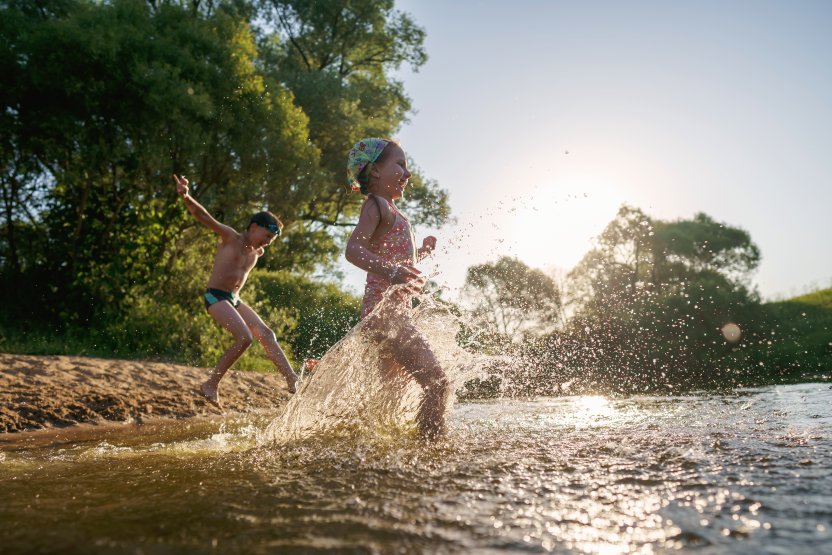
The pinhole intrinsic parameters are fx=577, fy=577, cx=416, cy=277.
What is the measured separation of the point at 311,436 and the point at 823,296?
2330cm

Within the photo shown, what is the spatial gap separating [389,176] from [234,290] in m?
2.85

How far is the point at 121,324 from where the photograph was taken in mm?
10719

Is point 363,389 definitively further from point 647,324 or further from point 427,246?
point 647,324

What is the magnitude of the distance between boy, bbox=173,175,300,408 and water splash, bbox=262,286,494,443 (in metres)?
1.44

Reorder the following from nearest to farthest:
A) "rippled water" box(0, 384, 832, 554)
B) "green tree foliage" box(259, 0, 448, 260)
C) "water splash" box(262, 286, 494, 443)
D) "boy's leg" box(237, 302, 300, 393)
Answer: "rippled water" box(0, 384, 832, 554), "water splash" box(262, 286, 494, 443), "boy's leg" box(237, 302, 300, 393), "green tree foliage" box(259, 0, 448, 260)

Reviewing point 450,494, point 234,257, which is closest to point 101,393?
point 234,257

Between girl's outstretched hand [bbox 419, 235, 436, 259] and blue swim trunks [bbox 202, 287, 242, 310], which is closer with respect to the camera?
girl's outstretched hand [bbox 419, 235, 436, 259]

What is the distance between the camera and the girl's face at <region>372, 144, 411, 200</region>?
4.07 m

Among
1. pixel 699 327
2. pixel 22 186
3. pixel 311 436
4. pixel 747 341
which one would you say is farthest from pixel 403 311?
pixel 747 341

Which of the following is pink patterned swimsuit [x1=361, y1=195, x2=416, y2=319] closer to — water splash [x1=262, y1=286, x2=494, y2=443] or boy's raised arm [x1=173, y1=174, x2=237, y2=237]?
water splash [x1=262, y1=286, x2=494, y2=443]

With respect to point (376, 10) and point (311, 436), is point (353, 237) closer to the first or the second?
point (311, 436)

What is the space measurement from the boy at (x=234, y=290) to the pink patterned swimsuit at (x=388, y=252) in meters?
2.07

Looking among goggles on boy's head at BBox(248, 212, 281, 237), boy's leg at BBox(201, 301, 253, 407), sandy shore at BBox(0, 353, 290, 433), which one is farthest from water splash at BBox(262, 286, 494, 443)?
sandy shore at BBox(0, 353, 290, 433)

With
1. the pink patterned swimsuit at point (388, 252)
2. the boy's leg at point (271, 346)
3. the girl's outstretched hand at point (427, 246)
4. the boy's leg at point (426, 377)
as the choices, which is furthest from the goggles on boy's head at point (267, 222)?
the boy's leg at point (426, 377)
